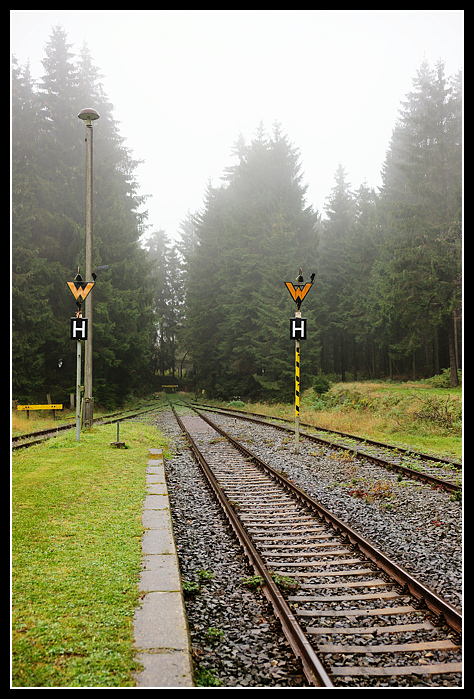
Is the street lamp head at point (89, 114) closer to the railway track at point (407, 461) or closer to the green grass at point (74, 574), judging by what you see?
the green grass at point (74, 574)

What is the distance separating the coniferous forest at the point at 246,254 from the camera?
905 inches

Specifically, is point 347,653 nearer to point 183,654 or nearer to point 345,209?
point 183,654

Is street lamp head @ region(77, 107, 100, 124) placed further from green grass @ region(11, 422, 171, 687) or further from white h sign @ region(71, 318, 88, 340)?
green grass @ region(11, 422, 171, 687)

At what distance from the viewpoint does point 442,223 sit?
22922 millimetres

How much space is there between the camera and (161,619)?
3.39 m

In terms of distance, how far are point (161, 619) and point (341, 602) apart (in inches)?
67.3

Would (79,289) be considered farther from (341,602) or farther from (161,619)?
(341,602)

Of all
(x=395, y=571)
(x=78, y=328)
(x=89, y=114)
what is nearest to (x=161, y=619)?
(x=395, y=571)

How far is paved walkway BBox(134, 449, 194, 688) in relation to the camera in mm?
2730

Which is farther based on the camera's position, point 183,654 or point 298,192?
point 298,192

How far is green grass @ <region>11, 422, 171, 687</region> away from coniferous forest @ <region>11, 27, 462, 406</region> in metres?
16.2

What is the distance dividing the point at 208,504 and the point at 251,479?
1937 millimetres

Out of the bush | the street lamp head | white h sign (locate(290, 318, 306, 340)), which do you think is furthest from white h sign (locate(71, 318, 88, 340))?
the bush

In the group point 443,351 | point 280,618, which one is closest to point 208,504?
point 280,618
